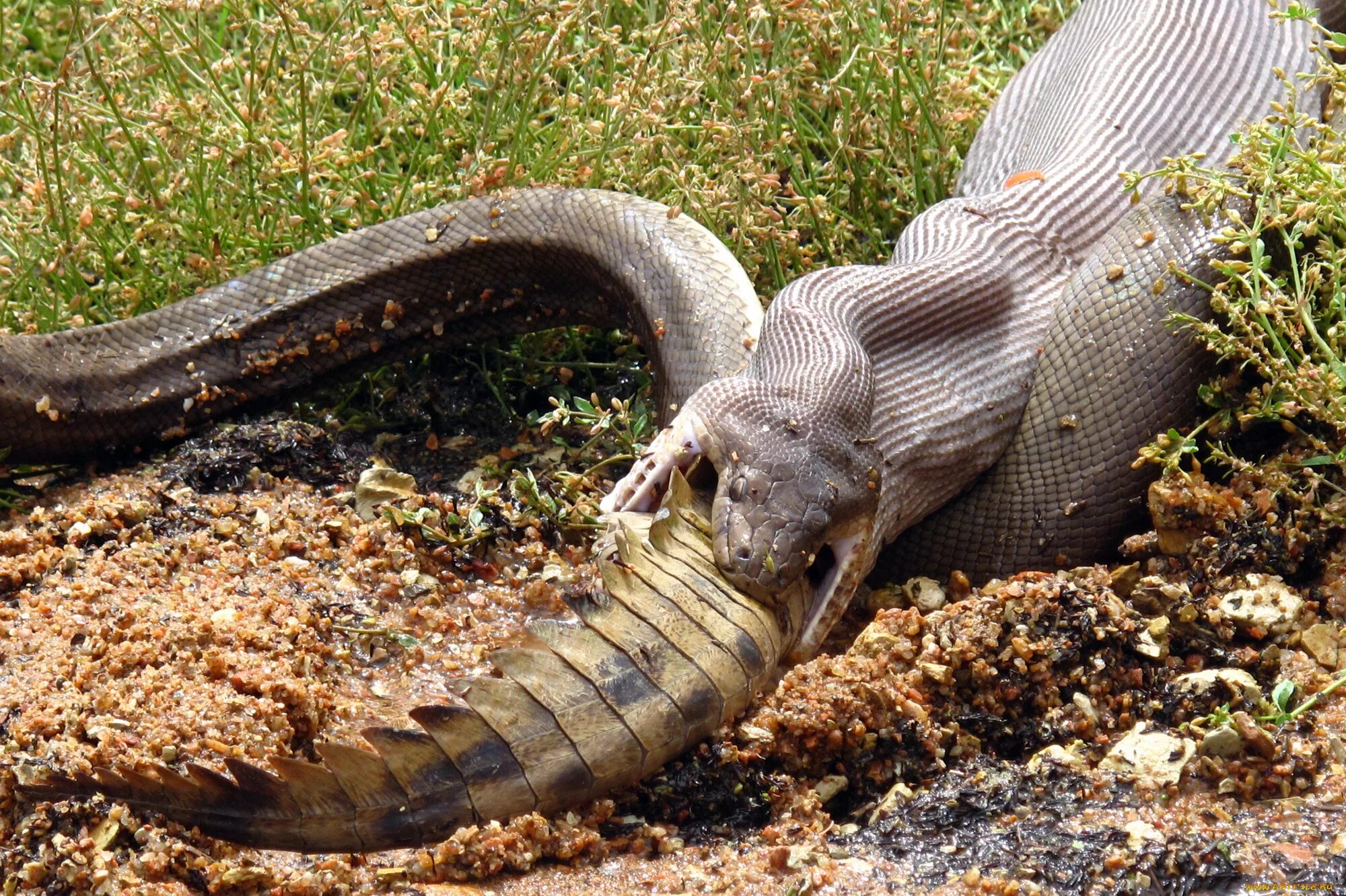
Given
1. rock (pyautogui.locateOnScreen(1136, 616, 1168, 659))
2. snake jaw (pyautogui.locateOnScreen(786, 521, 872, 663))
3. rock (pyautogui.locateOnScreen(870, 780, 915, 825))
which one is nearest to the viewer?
rock (pyautogui.locateOnScreen(870, 780, 915, 825))

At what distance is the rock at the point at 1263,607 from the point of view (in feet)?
12.9

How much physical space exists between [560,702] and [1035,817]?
1.17 meters

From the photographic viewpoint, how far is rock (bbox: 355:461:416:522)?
4.74 metres

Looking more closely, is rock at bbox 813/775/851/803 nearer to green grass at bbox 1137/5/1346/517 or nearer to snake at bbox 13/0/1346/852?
snake at bbox 13/0/1346/852

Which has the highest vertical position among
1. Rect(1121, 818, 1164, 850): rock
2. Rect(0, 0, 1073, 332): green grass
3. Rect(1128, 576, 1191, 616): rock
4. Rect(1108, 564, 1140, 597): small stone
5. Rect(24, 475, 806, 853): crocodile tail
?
Rect(0, 0, 1073, 332): green grass

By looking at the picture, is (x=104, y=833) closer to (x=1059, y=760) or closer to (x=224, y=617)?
(x=224, y=617)

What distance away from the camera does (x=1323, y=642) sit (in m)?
3.88

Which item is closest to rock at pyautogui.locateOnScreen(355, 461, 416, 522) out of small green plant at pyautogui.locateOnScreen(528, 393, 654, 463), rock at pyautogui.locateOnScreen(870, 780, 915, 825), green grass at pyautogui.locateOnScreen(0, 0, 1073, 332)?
small green plant at pyautogui.locateOnScreen(528, 393, 654, 463)

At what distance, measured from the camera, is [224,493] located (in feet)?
16.0

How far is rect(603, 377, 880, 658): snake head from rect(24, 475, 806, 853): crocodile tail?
156 millimetres

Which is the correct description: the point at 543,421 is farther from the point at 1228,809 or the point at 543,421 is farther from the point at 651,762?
the point at 1228,809

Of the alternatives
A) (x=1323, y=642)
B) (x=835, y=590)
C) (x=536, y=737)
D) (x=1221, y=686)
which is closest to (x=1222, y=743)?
(x=1221, y=686)

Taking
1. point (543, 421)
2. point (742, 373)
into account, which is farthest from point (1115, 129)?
point (543, 421)

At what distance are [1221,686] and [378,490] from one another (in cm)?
273
